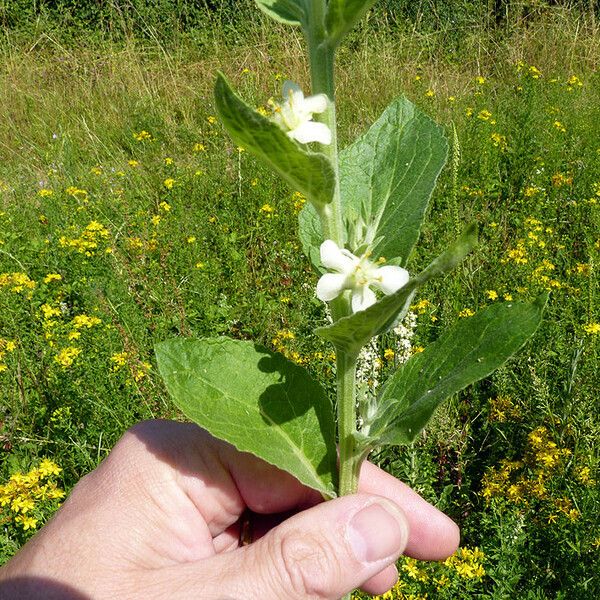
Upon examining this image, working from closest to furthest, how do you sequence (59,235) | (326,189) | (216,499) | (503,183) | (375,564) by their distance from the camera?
1. (326,189)
2. (375,564)
3. (216,499)
4. (59,235)
5. (503,183)

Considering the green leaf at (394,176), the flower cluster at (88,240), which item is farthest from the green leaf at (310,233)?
the flower cluster at (88,240)

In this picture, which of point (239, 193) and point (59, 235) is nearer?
point (59, 235)

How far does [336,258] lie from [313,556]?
0.77 meters

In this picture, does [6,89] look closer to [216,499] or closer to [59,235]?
[59,235]

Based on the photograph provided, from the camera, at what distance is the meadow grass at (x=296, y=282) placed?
259 cm

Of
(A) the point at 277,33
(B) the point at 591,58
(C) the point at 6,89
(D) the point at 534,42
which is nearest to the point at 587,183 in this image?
(B) the point at 591,58

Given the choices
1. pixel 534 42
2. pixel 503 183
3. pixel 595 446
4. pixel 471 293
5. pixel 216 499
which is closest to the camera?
pixel 216 499

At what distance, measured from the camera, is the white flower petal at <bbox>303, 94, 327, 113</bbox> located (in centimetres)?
118

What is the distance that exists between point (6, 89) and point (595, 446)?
840 centimetres

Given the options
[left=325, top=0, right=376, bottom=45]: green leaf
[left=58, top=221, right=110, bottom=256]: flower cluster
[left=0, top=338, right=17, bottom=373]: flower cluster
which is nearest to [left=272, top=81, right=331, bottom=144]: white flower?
[left=325, top=0, right=376, bottom=45]: green leaf

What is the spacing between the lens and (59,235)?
4.59 meters

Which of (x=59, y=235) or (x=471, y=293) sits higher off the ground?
(x=471, y=293)

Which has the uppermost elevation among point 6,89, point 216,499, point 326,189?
point 326,189

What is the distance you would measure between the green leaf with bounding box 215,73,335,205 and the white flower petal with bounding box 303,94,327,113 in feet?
0.39
